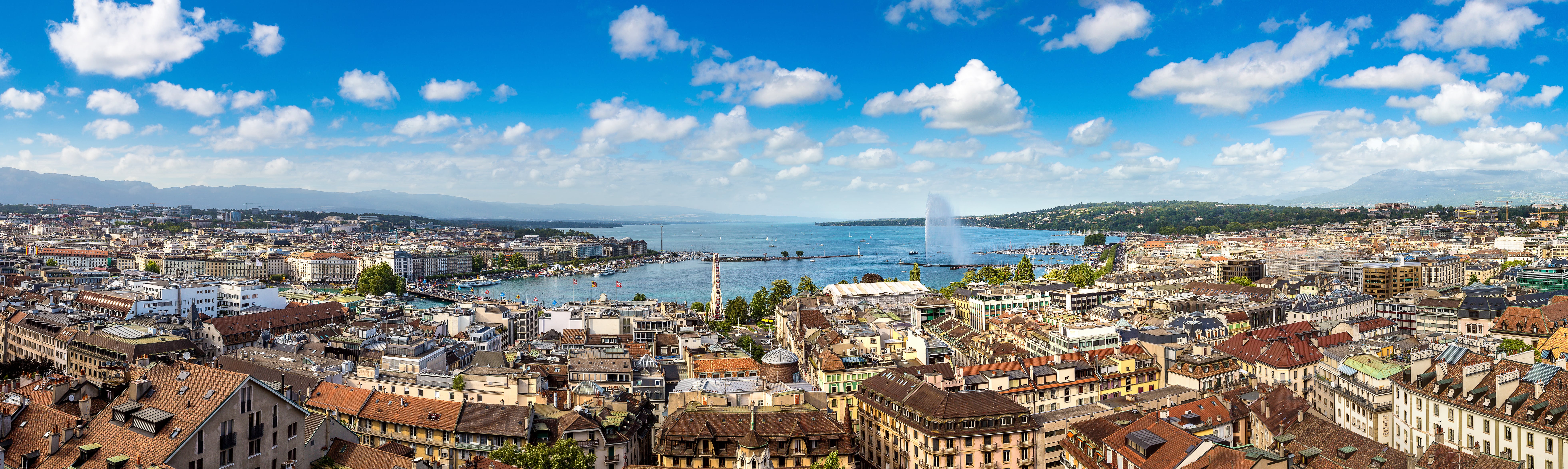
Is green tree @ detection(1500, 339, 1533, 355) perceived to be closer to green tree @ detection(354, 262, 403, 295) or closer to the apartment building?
the apartment building

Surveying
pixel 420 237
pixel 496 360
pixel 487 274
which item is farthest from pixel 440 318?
pixel 420 237

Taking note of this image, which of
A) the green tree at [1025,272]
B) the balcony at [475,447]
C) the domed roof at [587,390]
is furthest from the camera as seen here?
the green tree at [1025,272]

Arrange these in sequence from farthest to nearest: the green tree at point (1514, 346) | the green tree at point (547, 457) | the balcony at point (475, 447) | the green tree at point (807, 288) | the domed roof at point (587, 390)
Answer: the green tree at point (807, 288) → the green tree at point (1514, 346) → the domed roof at point (587, 390) → the balcony at point (475, 447) → the green tree at point (547, 457)

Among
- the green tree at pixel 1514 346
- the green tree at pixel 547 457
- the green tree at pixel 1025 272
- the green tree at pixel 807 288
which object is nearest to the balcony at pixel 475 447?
the green tree at pixel 547 457

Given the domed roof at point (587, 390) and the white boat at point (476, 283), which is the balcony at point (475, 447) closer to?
the domed roof at point (587, 390)

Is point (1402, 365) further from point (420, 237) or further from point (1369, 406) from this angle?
point (420, 237)

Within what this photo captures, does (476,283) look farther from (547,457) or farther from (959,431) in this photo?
(959,431)

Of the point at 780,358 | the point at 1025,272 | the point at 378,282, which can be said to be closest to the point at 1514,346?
the point at 780,358

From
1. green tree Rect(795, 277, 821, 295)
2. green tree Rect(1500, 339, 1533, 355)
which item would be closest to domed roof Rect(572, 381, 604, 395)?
green tree Rect(1500, 339, 1533, 355)
